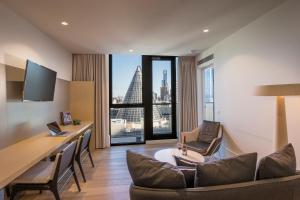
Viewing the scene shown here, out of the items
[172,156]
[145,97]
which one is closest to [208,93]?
[145,97]

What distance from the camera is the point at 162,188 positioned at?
1.38 metres

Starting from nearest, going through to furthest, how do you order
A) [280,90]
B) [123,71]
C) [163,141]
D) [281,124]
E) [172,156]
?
[280,90] < [281,124] < [172,156] < [123,71] < [163,141]

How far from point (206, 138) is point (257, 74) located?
5.46 ft

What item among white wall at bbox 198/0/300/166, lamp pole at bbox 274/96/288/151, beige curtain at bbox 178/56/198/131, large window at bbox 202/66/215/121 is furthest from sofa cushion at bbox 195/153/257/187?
beige curtain at bbox 178/56/198/131

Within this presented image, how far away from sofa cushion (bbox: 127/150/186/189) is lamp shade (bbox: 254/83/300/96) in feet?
4.91

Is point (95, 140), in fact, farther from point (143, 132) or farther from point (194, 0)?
point (194, 0)

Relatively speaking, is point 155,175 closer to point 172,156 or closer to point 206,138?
point 172,156

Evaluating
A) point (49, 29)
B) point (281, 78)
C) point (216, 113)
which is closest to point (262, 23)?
point (281, 78)

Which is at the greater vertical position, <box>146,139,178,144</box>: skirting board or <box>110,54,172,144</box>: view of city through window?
<box>110,54,172,144</box>: view of city through window

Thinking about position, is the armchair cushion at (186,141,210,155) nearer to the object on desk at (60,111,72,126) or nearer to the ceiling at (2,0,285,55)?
the ceiling at (2,0,285,55)

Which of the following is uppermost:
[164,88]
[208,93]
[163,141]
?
[164,88]

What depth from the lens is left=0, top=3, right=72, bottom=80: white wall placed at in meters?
2.52

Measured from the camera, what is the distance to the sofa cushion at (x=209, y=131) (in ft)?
13.5

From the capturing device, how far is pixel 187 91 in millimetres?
5711
